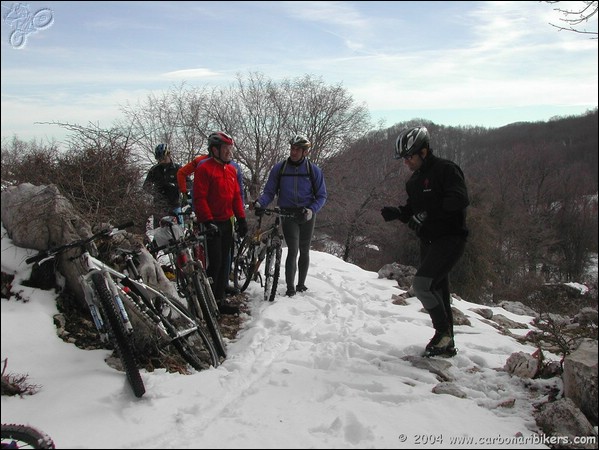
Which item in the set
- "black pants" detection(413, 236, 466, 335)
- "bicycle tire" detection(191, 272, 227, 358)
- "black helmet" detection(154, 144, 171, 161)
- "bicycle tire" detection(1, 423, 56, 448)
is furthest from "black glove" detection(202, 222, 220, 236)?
"bicycle tire" detection(1, 423, 56, 448)

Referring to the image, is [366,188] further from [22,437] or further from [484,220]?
[22,437]

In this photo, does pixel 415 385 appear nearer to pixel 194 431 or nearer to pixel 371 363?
pixel 371 363

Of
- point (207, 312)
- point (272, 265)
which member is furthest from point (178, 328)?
point (272, 265)

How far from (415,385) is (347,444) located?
1103mm

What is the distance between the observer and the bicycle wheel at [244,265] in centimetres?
630

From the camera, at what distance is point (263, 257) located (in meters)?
6.27

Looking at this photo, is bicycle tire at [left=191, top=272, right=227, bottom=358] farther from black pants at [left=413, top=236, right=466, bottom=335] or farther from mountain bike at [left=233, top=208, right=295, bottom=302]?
black pants at [left=413, top=236, right=466, bottom=335]

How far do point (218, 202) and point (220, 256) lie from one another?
66cm

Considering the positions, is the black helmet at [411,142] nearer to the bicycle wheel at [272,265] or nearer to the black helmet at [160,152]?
the bicycle wheel at [272,265]

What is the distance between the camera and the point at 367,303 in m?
6.26

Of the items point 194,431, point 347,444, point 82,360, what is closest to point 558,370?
point 347,444

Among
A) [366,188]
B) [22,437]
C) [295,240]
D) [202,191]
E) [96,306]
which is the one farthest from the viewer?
[366,188]

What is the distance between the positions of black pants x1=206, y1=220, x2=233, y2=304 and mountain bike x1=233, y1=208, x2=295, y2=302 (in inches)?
28.6

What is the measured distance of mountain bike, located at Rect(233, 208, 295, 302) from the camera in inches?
230
